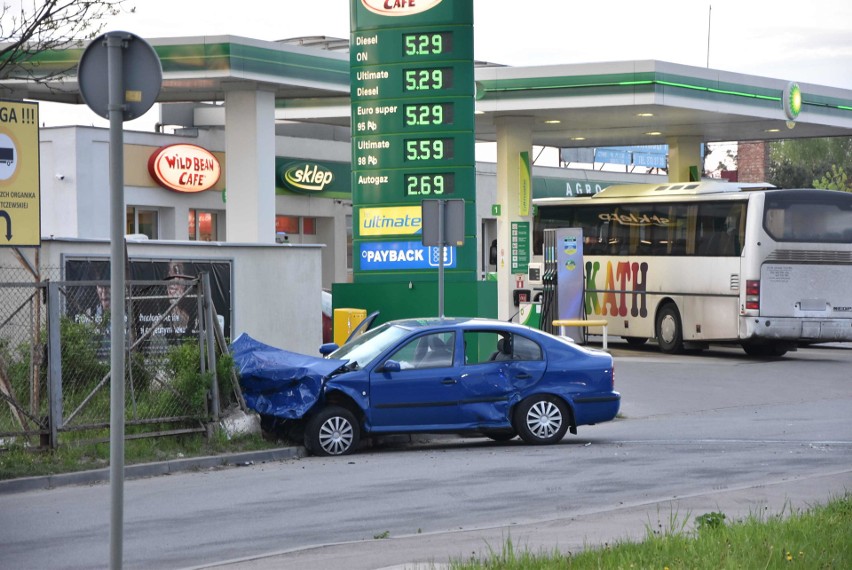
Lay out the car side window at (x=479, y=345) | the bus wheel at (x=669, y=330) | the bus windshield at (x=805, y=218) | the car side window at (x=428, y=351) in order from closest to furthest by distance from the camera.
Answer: the car side window at (x=428, y=351), the car side window at (x=479, y=345), the bus windshield at (x=805, y=218), the bus wheel at (x=669, y=330)

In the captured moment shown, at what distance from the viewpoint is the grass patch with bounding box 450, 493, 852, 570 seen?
25.2 feet

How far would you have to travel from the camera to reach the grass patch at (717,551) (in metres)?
7.68

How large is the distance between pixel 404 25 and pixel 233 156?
724 cm

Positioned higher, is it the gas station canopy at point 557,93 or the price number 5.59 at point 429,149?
the gas station canopy at point 557,93

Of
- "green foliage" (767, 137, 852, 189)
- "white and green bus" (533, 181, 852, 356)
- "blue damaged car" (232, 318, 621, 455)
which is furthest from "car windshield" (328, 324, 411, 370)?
"green foliage" (767, 137, 852, 189)

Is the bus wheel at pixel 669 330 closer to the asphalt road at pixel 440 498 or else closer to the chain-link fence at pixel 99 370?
the asphalt road at pixel 440 498

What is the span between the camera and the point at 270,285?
2136 cm

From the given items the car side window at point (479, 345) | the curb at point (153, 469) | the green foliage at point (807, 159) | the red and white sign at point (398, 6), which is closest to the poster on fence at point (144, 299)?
the curb at point (153, 469)

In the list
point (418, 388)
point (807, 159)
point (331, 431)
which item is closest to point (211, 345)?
point (331, 431)

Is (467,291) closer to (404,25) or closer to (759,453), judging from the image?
(404,25)

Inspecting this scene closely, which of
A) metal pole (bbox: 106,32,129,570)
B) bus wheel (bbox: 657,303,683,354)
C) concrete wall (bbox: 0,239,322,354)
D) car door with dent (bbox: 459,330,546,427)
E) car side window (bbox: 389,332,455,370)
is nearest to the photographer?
metal pole (bbox: 106,32,129,570)

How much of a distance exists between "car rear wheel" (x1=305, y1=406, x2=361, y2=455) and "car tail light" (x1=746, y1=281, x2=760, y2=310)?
1457 cm

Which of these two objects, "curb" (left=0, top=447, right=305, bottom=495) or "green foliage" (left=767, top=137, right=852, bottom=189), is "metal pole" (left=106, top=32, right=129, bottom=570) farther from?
"green foliage" (left=767, top=137, right=852, bottom=189)

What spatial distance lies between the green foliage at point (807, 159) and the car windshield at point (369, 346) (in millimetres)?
71978
